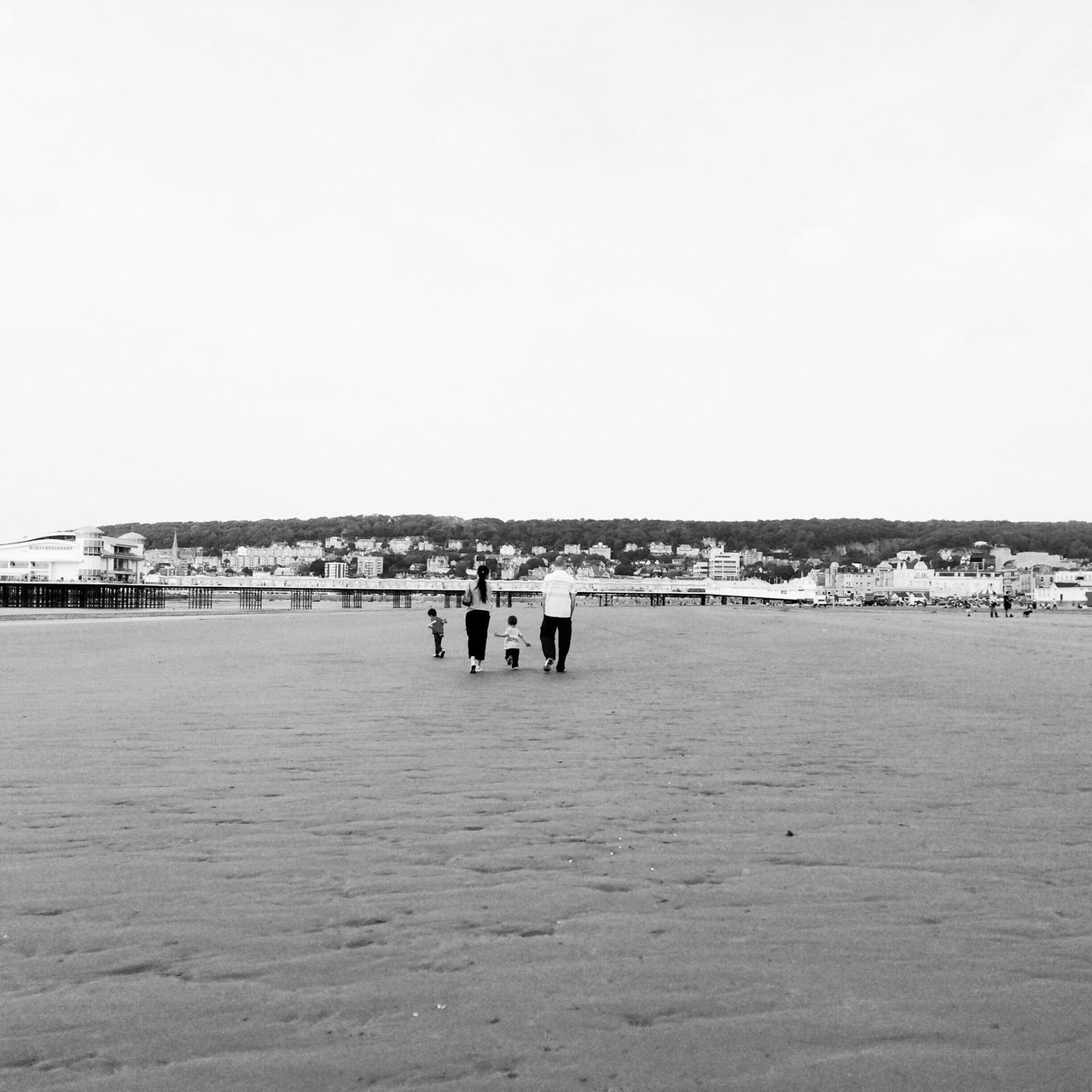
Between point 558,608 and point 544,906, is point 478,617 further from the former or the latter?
point 544,906

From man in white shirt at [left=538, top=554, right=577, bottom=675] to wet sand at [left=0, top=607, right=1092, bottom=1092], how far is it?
5553 mm

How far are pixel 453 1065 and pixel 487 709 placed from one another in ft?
26.7

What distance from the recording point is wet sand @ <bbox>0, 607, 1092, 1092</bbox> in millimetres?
2852

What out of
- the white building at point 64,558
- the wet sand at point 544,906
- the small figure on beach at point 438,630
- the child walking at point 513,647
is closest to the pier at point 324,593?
the white building at point 64,558

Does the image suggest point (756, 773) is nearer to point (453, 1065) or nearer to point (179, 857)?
point (179, 857)

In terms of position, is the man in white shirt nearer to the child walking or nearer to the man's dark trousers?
the man's dark trousers

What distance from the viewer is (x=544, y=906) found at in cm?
411

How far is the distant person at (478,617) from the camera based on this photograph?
15.8m

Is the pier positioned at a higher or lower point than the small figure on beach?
lower

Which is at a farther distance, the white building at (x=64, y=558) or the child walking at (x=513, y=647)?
the white building at (x=64, y=558)

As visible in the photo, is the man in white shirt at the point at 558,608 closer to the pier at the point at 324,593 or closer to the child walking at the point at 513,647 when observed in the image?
the child walking at the point at 513,647

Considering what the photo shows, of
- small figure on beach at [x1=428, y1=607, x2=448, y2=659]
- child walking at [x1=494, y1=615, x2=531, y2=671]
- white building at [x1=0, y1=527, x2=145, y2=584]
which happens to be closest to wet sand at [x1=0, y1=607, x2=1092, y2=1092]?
child walking at [x1=494, y1=615, x2=531, y2=671]

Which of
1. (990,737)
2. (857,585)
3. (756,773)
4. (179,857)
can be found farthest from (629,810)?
(857,585)

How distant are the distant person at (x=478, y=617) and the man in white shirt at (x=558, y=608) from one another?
0.93m
